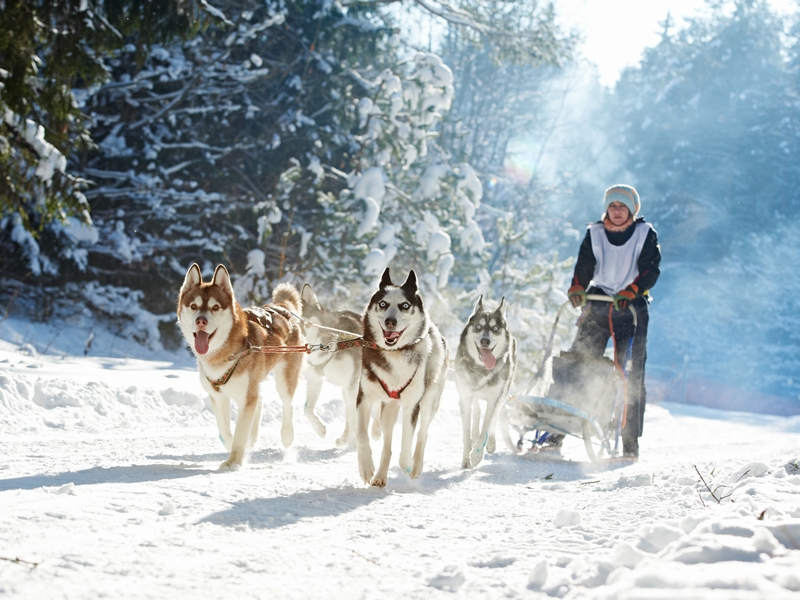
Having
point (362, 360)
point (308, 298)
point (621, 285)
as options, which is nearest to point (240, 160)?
point (308, 298)

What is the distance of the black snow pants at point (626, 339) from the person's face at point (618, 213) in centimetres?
70

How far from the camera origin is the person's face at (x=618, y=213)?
6336 millimetres

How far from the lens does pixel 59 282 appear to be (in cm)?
1323

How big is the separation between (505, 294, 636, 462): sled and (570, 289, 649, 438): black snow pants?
72mm

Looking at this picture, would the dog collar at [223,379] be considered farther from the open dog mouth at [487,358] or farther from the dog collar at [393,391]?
the open dog mouth at [487,358]

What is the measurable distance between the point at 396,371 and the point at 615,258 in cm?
320

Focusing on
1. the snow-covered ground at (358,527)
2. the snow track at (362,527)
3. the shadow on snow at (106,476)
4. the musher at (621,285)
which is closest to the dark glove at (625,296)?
the musher at (621,285)

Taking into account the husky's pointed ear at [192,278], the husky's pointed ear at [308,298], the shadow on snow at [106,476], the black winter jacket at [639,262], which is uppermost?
the black winter jacket at [639,262]

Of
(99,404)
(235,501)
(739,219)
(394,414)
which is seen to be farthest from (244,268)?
(739,219)

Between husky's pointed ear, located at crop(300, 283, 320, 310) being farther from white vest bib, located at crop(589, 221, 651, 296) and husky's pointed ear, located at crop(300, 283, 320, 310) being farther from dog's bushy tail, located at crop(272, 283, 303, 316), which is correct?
white vest bib, located at crop(589, 221, 651, 296)

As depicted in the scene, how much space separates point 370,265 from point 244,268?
3389 mm

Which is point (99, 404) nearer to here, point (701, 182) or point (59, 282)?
point (59, 282)

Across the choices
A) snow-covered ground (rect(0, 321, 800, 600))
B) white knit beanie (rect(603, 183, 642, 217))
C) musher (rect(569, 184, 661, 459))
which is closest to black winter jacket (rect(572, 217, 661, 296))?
musher (rect(569, 184, 661, 459))

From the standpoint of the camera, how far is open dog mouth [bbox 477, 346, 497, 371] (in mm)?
5562
